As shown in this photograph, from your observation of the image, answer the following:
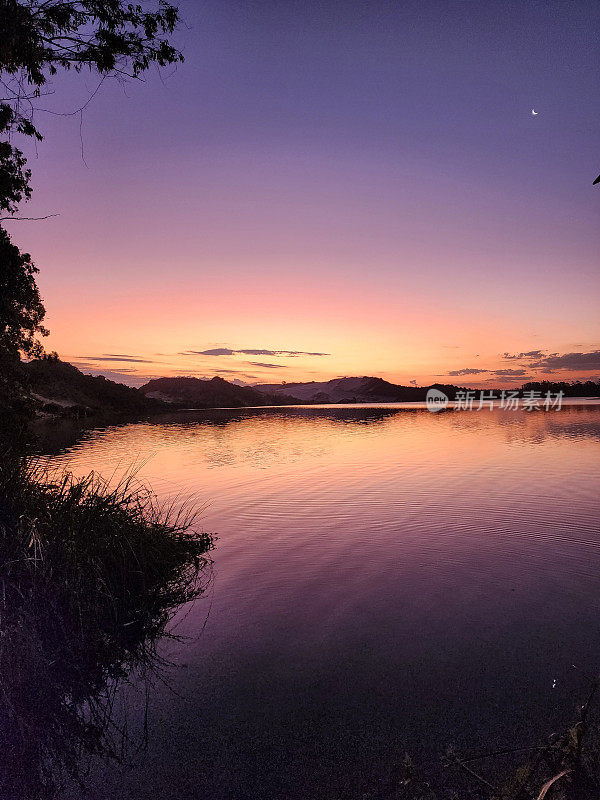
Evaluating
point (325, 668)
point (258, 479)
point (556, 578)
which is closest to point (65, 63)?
A: point (325, 668)

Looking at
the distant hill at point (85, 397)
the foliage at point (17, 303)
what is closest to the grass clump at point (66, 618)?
the foliage at point (17, 303)

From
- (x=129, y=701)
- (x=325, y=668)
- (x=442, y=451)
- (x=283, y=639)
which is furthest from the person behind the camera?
(x=442, y=451)

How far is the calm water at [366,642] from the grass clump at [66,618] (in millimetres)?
742

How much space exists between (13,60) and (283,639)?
15.0m

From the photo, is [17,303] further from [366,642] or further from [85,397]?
[85,397]

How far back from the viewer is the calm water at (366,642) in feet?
19.5

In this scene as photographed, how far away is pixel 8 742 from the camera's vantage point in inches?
236

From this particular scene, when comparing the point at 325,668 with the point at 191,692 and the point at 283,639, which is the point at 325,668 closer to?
the point at 283,639

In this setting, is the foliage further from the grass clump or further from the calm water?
the calm water

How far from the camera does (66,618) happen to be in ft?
27.0

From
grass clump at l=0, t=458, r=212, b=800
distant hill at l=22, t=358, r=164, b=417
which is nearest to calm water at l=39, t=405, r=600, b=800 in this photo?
grass clump at l=0, t=458, r=212, b=800

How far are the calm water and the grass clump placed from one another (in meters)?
0.74

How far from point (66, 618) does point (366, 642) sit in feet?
18.3

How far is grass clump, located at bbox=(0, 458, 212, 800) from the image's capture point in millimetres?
6152
